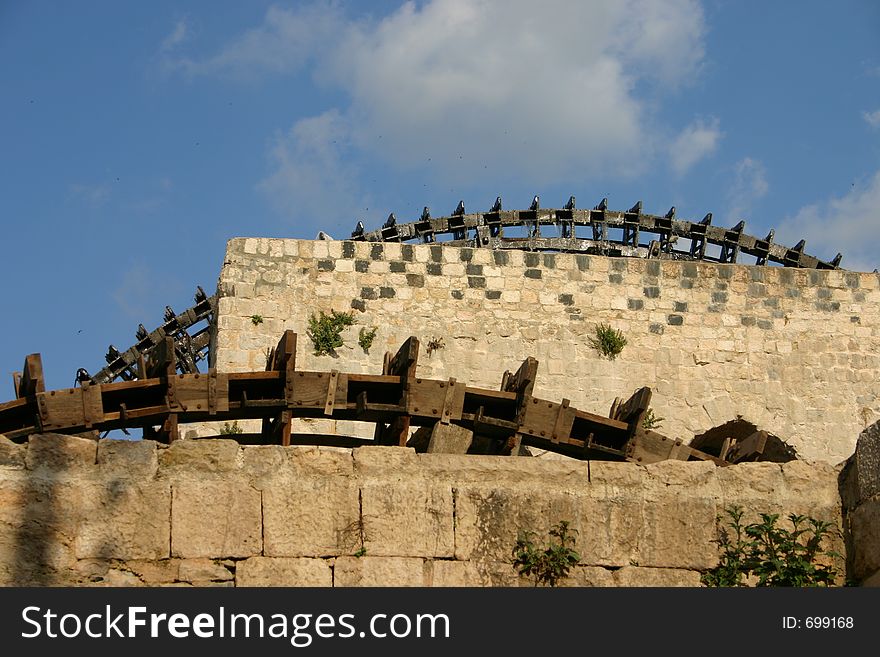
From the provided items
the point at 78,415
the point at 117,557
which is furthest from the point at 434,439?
the point at 117,557

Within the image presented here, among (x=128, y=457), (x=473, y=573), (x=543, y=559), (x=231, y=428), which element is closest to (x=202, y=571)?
(x=128, y=457)

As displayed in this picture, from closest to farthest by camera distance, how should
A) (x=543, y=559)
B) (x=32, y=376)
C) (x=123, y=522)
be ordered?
→ (x=123, y=522)
(x=543, y=559)
(x=32, y=376)

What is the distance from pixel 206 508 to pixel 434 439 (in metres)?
→ 3.13

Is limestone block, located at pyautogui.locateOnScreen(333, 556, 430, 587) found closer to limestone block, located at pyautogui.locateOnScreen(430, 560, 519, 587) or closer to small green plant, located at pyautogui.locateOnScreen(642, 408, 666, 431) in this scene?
limestone block, located at pyautogui.locateOnScreen(430, 560, 519, 587)

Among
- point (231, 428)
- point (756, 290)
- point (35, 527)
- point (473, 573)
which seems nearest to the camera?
point (35, 527)

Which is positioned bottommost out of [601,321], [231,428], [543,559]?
[543,559]

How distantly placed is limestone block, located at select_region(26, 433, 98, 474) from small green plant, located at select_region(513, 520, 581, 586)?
2.53 metres

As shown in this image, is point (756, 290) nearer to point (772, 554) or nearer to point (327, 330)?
point (327, 330)

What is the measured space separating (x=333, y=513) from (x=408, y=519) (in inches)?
17.3

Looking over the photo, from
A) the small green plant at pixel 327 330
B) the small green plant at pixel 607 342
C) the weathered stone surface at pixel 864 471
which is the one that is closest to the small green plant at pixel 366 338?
the small green plant at pixel 327 330

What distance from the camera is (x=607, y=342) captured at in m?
18.1

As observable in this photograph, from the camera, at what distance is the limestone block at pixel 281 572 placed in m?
8.05

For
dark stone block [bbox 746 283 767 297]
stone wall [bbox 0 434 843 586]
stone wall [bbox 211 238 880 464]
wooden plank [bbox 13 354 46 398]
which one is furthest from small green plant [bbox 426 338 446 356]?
stone wall [bbox 0 434 843 586]

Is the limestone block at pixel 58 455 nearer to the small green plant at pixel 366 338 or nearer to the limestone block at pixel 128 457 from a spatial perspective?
the limestone block at pixel 128 457
